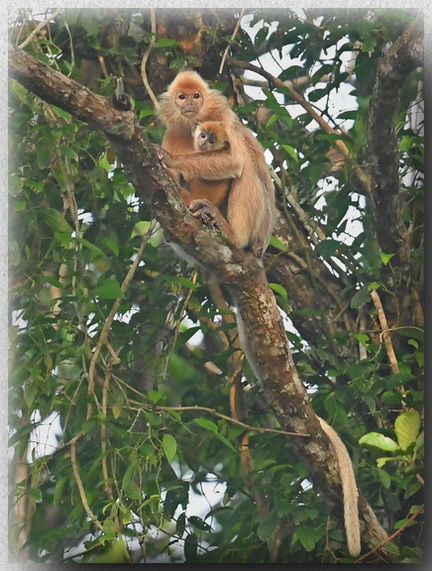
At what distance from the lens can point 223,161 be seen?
3664 millimetres

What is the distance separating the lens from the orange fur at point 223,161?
3.66m

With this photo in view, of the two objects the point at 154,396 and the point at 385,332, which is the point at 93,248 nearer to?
the point at 154,396

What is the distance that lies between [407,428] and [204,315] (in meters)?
0.85

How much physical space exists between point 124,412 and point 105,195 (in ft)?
2.70

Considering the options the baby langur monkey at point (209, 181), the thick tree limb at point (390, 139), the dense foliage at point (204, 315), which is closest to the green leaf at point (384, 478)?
the dense foliage at point (204, 315)

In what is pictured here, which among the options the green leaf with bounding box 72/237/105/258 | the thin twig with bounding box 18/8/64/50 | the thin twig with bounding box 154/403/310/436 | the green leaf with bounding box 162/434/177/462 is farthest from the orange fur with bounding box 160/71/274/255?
the green leaf with bounding box 162/434/177/462

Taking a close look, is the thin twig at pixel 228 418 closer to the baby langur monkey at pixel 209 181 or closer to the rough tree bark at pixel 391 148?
the rough tree bark at pixel 391 148

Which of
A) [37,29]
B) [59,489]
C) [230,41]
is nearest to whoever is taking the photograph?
[59,489]

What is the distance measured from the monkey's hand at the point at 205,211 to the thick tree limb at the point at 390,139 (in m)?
0.61

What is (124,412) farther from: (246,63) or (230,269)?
(246,63)

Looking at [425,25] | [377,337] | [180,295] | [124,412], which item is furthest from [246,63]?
[124,412]

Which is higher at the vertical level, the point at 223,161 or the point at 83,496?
the point at 223,161

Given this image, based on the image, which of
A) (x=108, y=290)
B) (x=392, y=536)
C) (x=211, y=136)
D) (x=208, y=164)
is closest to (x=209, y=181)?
(x=208, y=164)

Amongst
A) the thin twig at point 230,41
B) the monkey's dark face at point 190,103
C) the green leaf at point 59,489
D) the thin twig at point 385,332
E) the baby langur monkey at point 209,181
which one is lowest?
the green leaf at point 59,489
